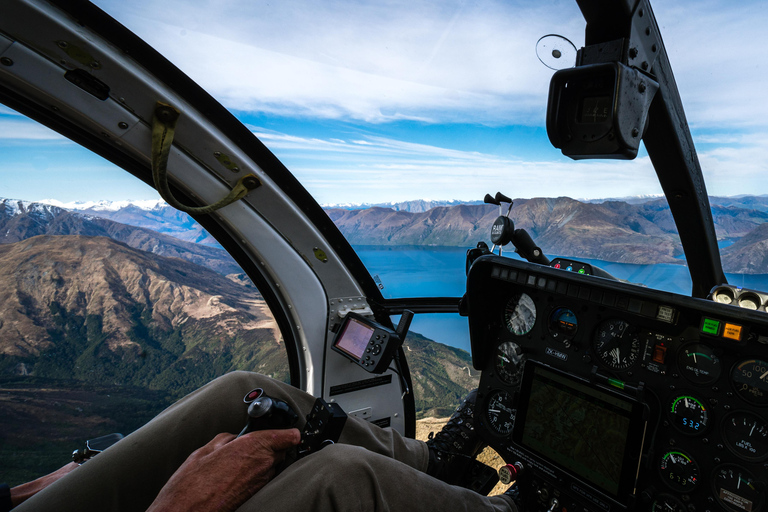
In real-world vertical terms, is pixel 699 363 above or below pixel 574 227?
below

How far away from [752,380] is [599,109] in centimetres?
98

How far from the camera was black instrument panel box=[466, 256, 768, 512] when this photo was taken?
119 cm

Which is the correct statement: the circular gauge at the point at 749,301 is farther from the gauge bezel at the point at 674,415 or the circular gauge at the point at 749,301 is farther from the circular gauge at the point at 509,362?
the circular gauge at the point at 509,362

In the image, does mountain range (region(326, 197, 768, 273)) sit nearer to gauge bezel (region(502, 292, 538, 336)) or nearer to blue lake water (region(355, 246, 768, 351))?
blue lake water (region(355, 246, 768, 351))

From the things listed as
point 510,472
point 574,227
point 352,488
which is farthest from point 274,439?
point 574,227

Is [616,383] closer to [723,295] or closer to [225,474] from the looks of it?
[723,295]

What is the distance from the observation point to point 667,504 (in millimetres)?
1331

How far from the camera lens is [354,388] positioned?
8.13ft

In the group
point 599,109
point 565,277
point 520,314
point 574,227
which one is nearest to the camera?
point 599,109

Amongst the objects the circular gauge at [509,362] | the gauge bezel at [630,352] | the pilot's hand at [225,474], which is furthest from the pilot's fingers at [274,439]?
the gauge bezel at [630,352]

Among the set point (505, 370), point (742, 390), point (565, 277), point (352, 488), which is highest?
point (565, 277)

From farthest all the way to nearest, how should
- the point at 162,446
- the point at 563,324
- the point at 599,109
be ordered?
the point at 563,324, the point at 162,446, the point at 599,109

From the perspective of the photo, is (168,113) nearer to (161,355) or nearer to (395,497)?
(161,355)

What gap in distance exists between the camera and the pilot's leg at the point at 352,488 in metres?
0.96
